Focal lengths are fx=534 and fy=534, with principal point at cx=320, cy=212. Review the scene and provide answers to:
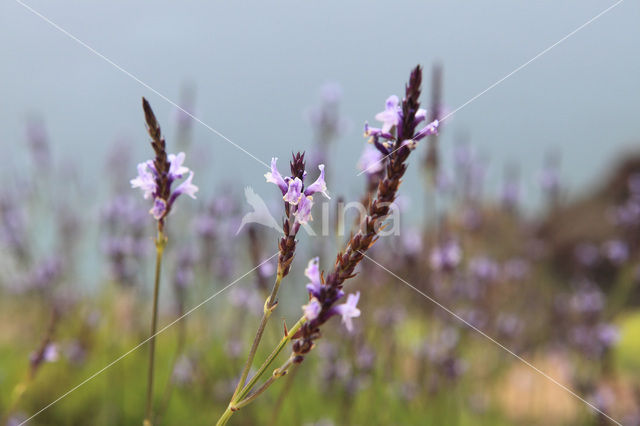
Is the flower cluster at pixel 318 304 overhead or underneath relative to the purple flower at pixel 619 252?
overhead

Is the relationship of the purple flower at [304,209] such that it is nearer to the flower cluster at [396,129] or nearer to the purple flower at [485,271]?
the flower cluster at [396,129]

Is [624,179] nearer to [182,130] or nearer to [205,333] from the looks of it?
[205,333]

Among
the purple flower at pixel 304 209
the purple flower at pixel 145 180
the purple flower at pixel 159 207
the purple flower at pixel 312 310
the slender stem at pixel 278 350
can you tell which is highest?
the purple flower at pixel 304 209

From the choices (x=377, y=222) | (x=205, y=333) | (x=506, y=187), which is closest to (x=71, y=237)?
(x=205, y=333)

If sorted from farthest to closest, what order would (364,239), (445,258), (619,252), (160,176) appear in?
1. (619,252)
2. (445,258)
3. (160,176)
4. (364,239)

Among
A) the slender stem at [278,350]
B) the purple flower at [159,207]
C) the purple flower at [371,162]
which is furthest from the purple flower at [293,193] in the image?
the purple flower at [371,162]

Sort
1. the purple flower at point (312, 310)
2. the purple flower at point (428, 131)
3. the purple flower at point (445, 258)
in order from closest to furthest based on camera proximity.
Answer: the purple flower at point (312, 310) → the purple flower at point (428, 131) → the purple flower at point (445, 258)

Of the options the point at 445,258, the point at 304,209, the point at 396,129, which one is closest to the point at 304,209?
the point at 304,209

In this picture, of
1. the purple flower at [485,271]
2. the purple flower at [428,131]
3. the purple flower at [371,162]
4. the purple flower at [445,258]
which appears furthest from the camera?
the purple flower at [485,271]

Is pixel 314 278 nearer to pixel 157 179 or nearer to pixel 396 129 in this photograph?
pixel 396 129
